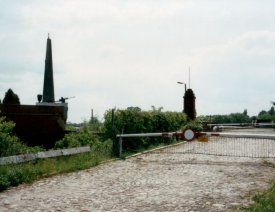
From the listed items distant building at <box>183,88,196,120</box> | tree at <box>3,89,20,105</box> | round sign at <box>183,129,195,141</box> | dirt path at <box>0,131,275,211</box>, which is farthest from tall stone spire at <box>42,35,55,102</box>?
dirt path at <box>0,131,275,211</box>

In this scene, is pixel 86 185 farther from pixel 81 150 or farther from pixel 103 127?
pixel 103 127

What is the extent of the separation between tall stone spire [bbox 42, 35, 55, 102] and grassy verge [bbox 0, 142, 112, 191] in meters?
26.4

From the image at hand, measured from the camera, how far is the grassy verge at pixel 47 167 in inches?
364

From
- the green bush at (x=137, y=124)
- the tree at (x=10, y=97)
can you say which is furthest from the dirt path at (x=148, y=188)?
the tree at (x=10, y=97)

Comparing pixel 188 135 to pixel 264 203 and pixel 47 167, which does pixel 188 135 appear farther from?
pixel 264 203

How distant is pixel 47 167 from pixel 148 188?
357 cm

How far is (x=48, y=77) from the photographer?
4025 centimetres

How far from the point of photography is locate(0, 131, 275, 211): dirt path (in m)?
7.07

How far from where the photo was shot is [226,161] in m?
13.3

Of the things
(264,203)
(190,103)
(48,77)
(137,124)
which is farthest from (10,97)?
(264,203)

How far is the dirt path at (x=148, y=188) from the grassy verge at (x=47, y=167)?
35cm

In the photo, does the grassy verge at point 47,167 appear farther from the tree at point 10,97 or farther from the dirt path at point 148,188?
the tree at point 10,97

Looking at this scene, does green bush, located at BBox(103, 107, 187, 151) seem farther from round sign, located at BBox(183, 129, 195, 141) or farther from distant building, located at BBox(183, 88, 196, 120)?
distant building, located at BBox(183, 88, 196, 120)

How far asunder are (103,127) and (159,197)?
8649 mm
